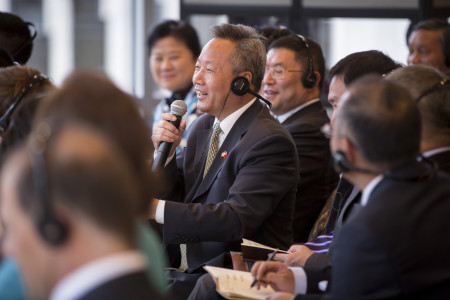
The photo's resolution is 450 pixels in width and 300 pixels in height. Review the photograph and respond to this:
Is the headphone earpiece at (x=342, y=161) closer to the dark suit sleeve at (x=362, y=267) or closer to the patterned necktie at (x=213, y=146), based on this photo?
the dark suit sleeve at (x=362, y=267)

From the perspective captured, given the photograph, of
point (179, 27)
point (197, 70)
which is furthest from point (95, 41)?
point (197, 70)

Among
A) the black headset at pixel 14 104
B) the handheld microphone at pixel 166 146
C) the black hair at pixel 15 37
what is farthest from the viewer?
the black hair at pixel 15 37

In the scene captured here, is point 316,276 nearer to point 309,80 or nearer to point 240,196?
point 240,196

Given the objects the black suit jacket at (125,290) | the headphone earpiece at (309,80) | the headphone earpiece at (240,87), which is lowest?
the headphone earpiece at (309,80)

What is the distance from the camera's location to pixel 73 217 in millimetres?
883

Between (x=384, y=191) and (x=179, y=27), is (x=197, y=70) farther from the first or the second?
(x=179, y=27)

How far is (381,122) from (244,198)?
0.94 metres

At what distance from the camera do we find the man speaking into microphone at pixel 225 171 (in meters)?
2.19

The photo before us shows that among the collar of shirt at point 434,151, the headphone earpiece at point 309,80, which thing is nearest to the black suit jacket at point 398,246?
the collar of shirt at point 434,151

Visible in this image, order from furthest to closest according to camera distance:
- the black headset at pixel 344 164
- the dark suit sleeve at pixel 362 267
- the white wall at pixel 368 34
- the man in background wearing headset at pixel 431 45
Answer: the white wall at pixel 368 34, the man in background wearing headset at pixel 431 45, the black headset at pixel 344 164, the dark suit sleeve at pixel 362 267

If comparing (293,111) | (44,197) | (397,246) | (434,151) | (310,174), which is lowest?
(310,174)

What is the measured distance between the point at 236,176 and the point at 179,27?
91.6 inches

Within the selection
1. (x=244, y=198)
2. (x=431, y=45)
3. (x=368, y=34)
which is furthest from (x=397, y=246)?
(x=368, y=34)

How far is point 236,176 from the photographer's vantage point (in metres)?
2.33
